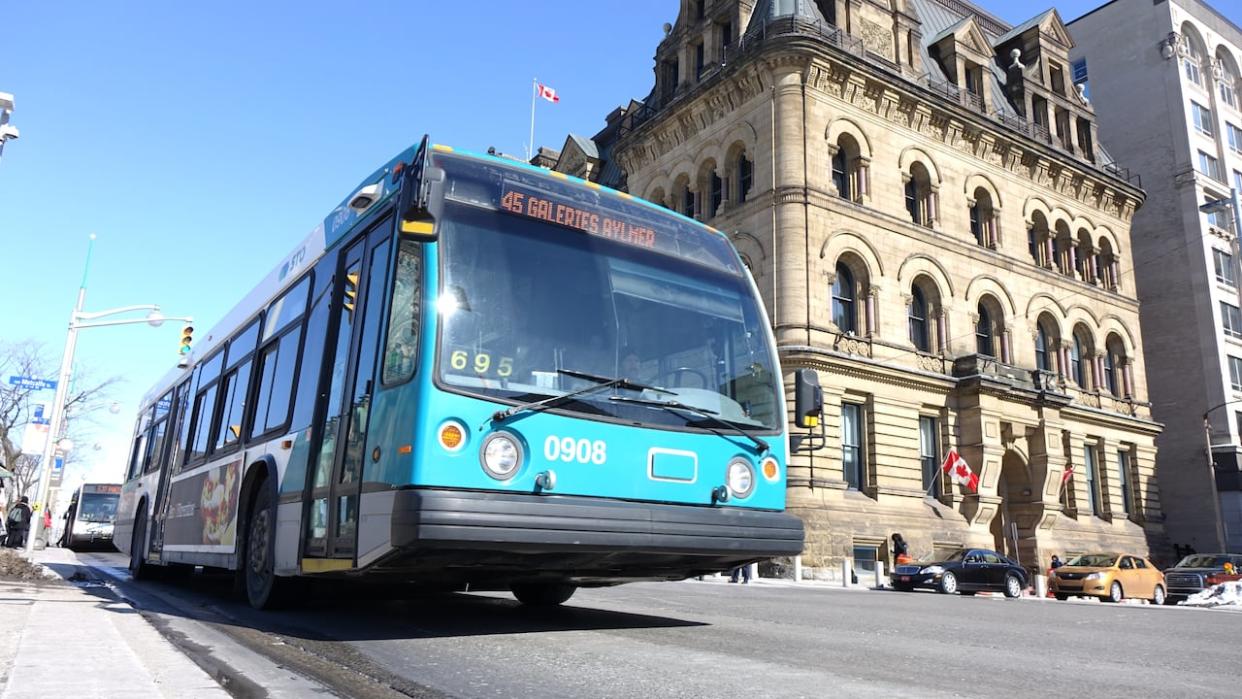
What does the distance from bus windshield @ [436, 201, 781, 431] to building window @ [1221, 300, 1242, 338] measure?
4643 centimetres

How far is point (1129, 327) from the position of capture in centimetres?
3856

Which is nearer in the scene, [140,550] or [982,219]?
[140,550]

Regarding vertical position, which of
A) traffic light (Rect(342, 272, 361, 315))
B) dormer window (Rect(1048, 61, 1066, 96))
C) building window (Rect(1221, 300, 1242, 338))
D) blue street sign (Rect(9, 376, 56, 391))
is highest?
dormer window (Rect(1048, 61, 1066, 96))

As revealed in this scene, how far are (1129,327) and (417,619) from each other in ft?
130

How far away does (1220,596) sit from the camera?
2236 cm

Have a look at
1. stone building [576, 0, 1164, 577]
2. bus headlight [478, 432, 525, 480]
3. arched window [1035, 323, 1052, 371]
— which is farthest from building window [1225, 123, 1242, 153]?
bus headlight [478, 432, 525, 480]

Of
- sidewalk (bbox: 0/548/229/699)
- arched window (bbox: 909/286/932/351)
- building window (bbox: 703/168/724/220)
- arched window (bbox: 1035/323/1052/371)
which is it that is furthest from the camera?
arched window (bbox: 1035/323/1052/371)

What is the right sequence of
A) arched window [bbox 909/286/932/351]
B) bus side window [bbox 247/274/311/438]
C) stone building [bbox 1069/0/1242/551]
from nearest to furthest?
bus side window [bbox 247/274/311/438]
arched window [bbox 909/286/932/351]
stone building [bbox 1069/0/1242/551]

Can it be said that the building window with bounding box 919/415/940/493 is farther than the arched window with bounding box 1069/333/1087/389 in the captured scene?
No

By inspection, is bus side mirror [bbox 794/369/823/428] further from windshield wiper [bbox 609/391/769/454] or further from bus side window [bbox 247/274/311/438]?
bus side window [bbox 247/274/311/438]

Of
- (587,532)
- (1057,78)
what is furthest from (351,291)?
(1057,78)

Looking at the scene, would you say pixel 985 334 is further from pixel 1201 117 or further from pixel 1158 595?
pixel 1201 117

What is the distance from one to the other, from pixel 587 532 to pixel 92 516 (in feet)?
105

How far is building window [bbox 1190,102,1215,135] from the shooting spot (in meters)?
46.8
